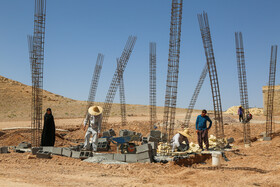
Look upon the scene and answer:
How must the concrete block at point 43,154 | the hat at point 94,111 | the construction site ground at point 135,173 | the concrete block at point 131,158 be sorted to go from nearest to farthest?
the construction site ground at point 135,173 → the concrete block at point 131,158 → the concrete block at point 43,154 → the hat at point 94,111

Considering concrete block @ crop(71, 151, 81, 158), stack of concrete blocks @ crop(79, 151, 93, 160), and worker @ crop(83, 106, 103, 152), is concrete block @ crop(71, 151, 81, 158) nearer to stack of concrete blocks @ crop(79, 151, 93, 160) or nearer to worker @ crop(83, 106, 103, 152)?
stack of concrete blocks @ crop(79, 151, 93, 160)

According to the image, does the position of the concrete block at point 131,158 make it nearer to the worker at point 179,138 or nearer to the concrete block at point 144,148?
the concrete block at point 144,148

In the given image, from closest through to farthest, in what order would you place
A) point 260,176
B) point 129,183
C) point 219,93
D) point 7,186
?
point 7,186
point 129,183
point 260,176
point 219,93

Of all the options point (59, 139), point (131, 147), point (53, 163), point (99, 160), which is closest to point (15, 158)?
point (53, 163)

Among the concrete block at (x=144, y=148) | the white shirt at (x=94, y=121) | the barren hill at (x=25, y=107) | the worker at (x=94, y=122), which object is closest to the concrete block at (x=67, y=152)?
the worker at (x=94, y=122)

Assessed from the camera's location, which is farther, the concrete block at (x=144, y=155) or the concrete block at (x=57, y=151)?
the concrete block at (x=57, y=151)

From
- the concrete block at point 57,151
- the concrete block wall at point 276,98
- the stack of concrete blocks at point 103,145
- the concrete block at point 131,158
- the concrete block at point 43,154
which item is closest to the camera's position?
the concrete block at point 131,158

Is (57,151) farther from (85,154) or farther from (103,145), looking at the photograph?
(103,145)

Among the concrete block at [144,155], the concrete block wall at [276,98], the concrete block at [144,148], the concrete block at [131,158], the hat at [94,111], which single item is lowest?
the concrete block at [131,158]

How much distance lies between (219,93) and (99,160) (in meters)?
4.55

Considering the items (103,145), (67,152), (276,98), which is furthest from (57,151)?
(276,98)

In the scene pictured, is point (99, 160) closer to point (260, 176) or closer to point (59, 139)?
point (260, 176)

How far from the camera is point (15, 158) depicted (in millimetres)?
8078

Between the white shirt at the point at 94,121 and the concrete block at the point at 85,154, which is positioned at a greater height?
the white shirt at the point at 94,121
